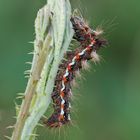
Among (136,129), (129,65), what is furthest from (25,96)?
(129,65)

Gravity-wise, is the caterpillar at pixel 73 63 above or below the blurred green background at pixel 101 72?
below

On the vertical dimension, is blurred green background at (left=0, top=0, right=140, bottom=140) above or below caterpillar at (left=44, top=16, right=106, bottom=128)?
above

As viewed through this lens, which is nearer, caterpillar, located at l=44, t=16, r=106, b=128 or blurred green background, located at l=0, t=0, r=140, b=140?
caterpillar, located at l=44, t=16, r=106, b=128

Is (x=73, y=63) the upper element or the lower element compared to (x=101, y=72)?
lower

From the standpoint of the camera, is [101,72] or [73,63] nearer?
[73,63]

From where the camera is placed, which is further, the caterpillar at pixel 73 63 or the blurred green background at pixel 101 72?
the blurred green background at pixel 101 72
